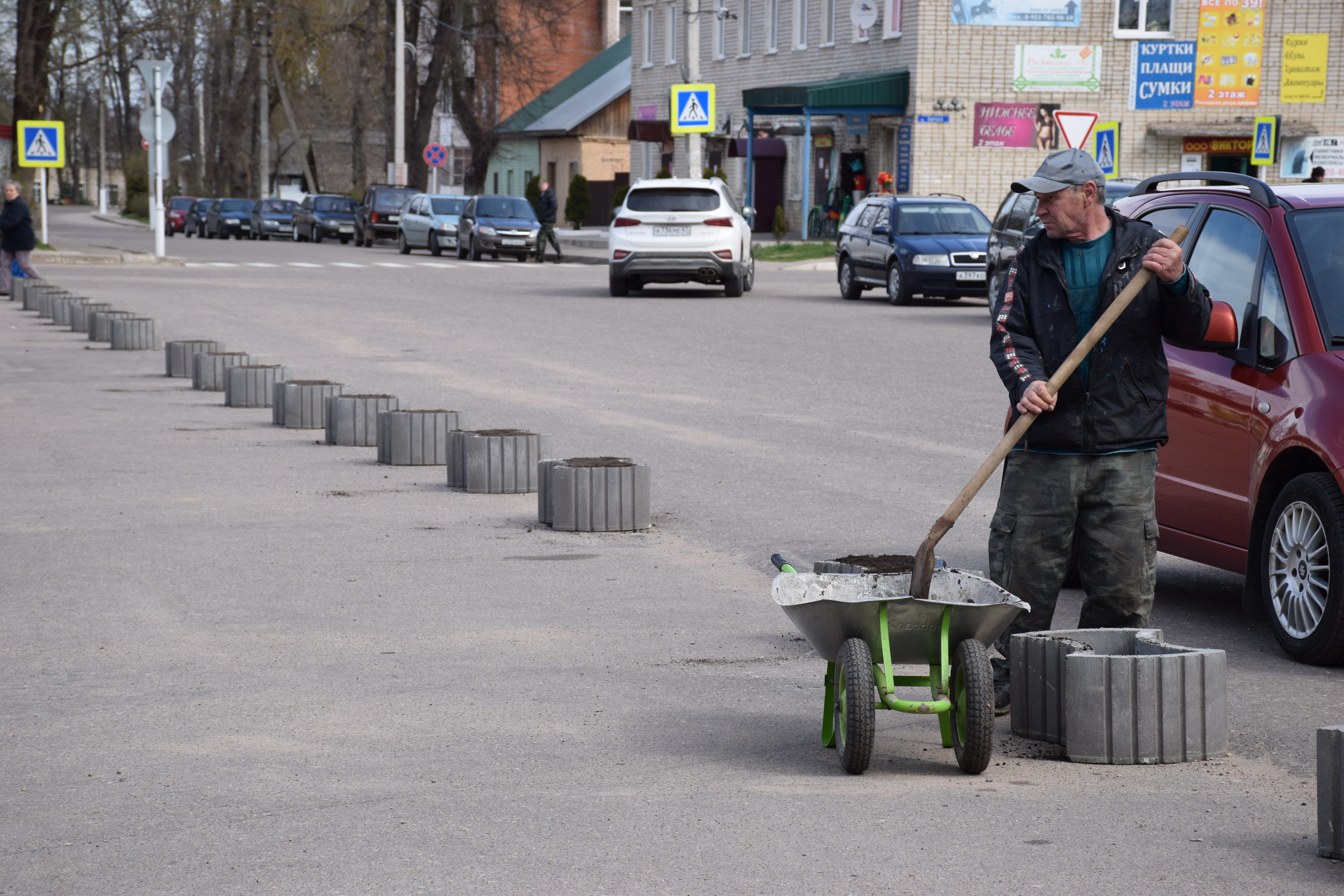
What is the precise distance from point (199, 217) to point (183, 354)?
164ft

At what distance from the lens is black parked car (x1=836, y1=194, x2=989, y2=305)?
25156mm

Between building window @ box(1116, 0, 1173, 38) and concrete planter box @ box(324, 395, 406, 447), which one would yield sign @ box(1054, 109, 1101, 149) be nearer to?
concrete planter box @ box(324, 395, 406, 447)

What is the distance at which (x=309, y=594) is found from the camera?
7.30 metres

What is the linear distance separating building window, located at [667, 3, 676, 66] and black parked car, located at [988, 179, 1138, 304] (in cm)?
4083

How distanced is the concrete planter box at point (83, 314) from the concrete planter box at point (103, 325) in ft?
1.09

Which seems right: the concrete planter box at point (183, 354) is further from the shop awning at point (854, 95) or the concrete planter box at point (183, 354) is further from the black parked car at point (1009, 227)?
the shop awning at point (854, 95)

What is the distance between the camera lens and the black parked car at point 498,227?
4156 cm

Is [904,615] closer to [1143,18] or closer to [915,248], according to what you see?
[915,248]

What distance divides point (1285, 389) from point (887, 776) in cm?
252

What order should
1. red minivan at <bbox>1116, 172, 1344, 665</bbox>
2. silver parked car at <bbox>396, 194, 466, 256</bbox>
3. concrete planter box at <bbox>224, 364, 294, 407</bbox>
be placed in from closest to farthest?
red minivan at <bbox>1116, 172, 1344, 665</bbox> → concrete planter box at <bbox>224, 364, 294, 407</bbox> → silver parked car at <bbox>396, 194, 466, 256</bbox>

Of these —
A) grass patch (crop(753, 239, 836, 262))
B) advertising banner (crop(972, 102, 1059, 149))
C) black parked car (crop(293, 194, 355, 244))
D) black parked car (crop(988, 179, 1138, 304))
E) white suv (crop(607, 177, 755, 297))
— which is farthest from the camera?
black parked car (crop(293, 194, 355, 244))

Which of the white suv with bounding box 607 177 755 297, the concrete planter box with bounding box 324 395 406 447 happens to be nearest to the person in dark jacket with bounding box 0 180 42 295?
the white suv with bounding box 607 177 755 297

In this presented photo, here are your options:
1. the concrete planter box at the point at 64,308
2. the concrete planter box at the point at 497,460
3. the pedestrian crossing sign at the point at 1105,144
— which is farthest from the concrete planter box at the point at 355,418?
the pedestrian crossing sign at the point at 1105,144

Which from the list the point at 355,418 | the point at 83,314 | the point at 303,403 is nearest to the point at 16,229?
the point at 83,314
